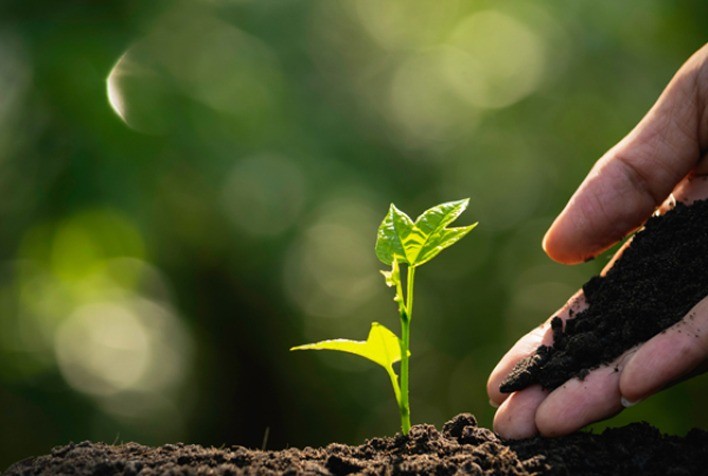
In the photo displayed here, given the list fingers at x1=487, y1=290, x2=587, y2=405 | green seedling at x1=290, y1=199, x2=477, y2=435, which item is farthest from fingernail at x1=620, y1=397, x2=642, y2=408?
green seedling at x1=290, y1=199, x2=477, y2=435

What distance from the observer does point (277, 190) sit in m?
3.65

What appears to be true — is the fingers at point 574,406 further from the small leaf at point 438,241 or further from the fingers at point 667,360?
the small leaf at point 438,241

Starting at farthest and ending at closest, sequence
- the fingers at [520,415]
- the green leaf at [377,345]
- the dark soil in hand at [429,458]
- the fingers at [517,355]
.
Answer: the fingers at [517,355]
the fingers at [520,415]
the green leaf at [377,345]
the dark soil in hand at [429,458]

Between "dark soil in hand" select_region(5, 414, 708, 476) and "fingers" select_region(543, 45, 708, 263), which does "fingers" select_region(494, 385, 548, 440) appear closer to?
"dark soil in hand" select_region(5, 414, 708, 476)

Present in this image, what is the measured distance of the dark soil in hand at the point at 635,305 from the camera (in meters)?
1.60

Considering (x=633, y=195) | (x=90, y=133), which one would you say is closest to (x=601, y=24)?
(x=633, y=195)

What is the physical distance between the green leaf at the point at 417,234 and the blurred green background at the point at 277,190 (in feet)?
7.00

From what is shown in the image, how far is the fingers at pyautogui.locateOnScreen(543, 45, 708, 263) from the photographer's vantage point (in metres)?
2.09

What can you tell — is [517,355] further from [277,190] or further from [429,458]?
[277,190]

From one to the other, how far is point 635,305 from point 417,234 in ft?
2.01

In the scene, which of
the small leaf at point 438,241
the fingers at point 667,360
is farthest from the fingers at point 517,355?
the small leaf at point 438,241

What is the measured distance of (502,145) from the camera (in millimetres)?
3984

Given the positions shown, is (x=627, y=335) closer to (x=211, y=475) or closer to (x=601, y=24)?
(x=211, y=475)

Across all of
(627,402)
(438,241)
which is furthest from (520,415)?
(438,241)
